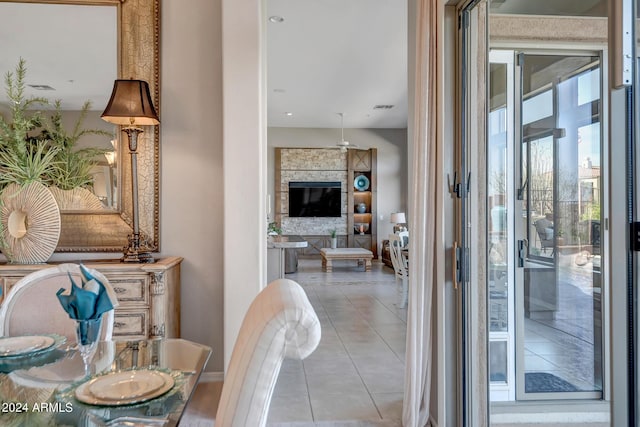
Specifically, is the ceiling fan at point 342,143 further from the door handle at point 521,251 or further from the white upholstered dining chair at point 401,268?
the door handle at point 521,251

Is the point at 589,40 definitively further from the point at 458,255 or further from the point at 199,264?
the point at 199,264

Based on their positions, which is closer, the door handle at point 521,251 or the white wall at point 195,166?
the door handle at point 521,251

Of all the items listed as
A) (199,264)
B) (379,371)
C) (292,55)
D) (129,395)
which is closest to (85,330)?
(129,395)

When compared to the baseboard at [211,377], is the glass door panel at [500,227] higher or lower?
higher

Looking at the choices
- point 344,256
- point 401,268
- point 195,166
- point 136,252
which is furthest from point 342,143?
point 136,252

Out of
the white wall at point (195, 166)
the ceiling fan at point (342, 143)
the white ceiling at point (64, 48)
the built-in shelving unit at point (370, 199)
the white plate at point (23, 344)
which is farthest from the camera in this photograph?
the built-in shelving unit at point (370, 199)

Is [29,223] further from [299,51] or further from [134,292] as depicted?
[299,51]

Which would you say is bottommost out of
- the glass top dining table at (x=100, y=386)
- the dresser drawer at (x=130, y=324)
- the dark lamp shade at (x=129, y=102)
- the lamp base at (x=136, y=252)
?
the dresser drawer at (x=130, y=324)

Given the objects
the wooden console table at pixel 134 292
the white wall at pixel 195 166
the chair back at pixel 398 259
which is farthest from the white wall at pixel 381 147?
the wooden console table at pixel 134 292

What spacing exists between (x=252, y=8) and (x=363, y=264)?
744cm

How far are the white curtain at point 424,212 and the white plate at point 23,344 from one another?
1739 mm

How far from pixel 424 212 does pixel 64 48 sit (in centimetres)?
280

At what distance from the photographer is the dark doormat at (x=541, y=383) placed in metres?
2.48

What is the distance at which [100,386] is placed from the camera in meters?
1.21
